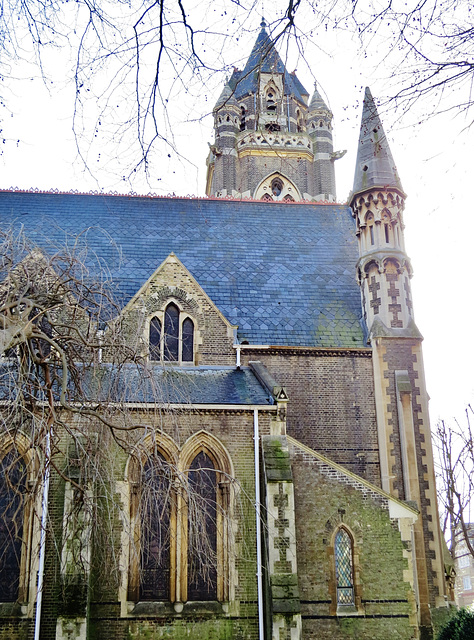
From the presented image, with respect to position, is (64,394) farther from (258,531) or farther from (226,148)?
(226,148)

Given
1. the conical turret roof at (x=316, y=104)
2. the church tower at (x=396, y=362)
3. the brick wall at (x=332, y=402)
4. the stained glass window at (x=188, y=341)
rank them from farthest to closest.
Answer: the conical turret roof at (x=316, y=104) < the stained glass window at (x=188, y=341) < the brick wall at (x=332, y=402) < the church tower at (x=396, y=362)

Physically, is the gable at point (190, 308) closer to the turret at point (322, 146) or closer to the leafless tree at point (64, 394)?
the leafless tree at point (64, 394)

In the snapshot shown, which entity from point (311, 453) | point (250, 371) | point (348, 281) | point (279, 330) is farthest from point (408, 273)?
point (311, 453)

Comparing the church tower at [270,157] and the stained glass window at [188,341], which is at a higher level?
the church tower at [270,157]

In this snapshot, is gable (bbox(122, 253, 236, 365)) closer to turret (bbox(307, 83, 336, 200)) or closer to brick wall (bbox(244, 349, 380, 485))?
brick wall (bbox(244, 349, 380, 485))

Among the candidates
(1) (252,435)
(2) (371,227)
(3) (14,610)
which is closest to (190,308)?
(1) (252,435)

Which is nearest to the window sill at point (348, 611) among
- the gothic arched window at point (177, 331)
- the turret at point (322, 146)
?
the gothic arched window at point (177, 331)

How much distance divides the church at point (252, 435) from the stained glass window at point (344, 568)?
30mm

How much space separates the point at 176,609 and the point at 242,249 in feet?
36.5

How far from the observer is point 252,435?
15539 millimetres

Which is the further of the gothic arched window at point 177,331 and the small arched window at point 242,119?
the small arched window at point 242,119

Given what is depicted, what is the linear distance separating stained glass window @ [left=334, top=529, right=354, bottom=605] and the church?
0.03 meters

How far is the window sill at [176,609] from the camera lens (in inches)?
555

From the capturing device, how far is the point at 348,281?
2098 cm
